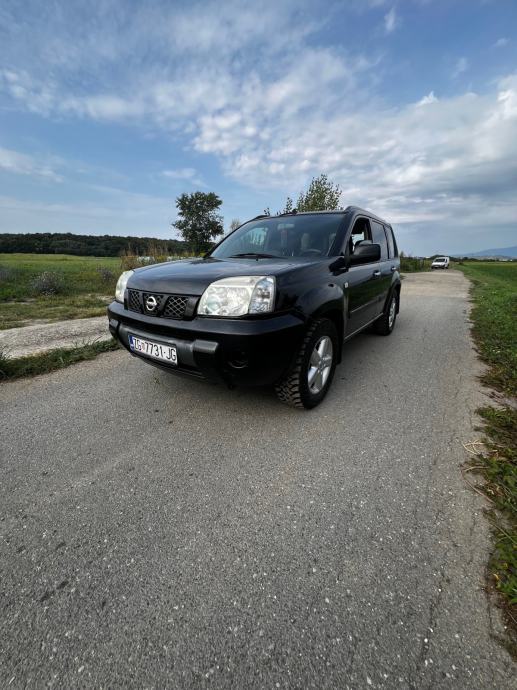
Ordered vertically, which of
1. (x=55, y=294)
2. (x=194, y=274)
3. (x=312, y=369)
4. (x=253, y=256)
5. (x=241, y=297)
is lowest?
(x=55, y=294)

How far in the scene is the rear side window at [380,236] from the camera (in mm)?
3764

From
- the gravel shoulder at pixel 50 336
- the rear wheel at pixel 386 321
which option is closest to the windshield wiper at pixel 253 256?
the gravel shoulder at pixel 50 336

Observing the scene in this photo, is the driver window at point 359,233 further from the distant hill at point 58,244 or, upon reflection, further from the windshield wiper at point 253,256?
the distant hill at point 58,244

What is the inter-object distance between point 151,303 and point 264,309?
86 cm

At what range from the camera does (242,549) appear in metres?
1.32

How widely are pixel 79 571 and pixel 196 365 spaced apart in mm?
1096

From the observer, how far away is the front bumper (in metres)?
1.81

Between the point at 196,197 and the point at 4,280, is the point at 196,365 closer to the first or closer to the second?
the point at 4,280

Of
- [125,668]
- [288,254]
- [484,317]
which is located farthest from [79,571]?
[484,317]

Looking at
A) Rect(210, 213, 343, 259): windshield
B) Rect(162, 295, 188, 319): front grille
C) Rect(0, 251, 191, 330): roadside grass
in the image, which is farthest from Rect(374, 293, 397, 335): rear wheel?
Rect(0, 251, 191, 330): roadside grass

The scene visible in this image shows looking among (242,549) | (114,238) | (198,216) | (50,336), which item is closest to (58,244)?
(114,238)

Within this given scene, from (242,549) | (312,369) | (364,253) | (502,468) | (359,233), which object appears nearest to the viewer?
(242,549)

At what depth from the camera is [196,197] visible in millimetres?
41250

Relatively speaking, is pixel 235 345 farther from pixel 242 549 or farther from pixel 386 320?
pixel 386 320
